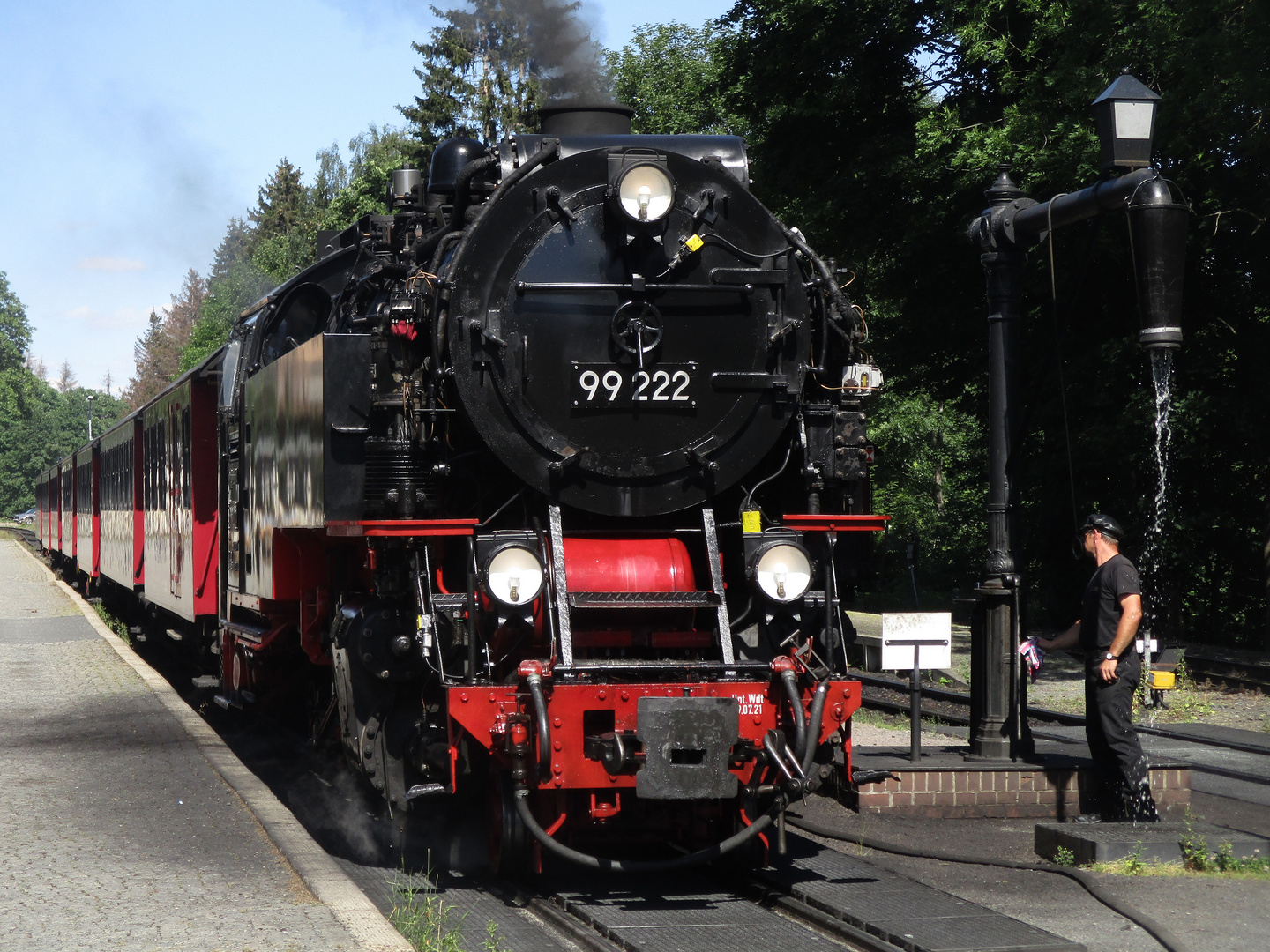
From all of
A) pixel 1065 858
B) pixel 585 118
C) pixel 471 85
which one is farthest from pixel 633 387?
pixel 471 85

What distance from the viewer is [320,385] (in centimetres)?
663

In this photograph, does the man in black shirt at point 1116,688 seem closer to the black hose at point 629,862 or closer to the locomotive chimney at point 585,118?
the black hose at point 629,862

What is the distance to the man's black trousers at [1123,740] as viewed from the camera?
6.98 metres

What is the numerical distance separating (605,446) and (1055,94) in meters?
11.9

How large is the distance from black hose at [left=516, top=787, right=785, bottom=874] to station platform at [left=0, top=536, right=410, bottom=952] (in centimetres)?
70

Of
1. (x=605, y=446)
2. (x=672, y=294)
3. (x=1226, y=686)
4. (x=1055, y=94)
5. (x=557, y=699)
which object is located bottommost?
(x=1226, y=686)

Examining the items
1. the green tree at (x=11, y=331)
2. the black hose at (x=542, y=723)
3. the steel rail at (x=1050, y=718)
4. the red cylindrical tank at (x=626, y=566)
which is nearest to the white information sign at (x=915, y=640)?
the steel rail at (x=1050, y=718)

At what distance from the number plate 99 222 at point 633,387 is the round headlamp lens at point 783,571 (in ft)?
2.70

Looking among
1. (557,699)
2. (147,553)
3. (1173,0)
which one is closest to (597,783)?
(557,699)

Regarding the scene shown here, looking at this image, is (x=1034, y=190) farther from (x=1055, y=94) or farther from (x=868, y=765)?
(x=868, y=765)

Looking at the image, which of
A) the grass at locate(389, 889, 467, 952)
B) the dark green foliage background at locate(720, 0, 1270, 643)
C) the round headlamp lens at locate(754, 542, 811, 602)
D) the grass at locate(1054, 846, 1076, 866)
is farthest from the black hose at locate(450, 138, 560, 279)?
the dark green foliage background at locate(720, 0, 1270, 643)

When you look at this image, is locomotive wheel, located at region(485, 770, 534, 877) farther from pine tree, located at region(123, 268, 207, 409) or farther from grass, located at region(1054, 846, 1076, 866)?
pine tree, located at region(123, 268, 207, 409)

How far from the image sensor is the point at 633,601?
6.07 meters

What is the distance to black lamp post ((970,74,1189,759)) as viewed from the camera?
724 centimetres
